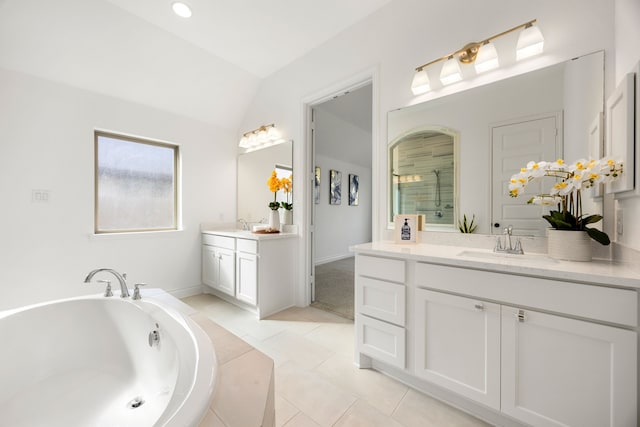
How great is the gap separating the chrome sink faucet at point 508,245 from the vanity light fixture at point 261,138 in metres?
2.35

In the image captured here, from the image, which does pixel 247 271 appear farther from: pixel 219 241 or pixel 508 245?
pixel 508 245

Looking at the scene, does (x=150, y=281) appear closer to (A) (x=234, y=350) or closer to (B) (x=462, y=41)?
(A) (x=234, y=350)

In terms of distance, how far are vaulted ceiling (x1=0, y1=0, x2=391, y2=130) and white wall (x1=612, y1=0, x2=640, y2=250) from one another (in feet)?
4.99

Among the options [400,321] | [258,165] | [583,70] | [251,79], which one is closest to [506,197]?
[583,70]

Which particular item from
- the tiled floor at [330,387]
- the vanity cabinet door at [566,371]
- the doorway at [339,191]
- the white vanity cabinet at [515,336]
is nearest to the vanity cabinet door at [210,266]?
the tiled floor at [330,387]

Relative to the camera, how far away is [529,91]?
1.53 metres

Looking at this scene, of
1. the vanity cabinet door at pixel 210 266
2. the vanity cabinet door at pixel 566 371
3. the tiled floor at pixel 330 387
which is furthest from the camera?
the vanity cabinet door at pixel 210 266

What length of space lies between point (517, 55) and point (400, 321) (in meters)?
1.74

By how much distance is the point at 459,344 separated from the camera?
1.28 meters

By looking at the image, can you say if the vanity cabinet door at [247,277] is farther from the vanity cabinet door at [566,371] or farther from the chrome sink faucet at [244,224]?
the vanity cabinet door at [566,371]

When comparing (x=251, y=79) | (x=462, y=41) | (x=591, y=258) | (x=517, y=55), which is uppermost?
(x=251, y=79)

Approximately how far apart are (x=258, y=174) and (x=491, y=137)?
2537 millimetres

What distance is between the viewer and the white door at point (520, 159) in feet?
4.83

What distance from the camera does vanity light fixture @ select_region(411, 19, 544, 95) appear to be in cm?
145
